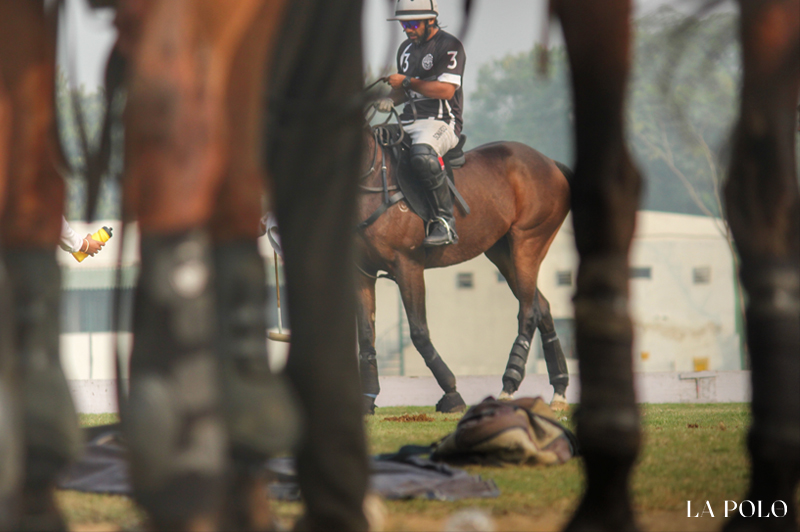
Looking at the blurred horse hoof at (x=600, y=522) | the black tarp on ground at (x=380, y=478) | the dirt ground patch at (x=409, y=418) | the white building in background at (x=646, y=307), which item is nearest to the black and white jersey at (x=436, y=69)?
the dirt ground patch at (x=409, y=418)

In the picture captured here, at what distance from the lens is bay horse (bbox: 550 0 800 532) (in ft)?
6.04

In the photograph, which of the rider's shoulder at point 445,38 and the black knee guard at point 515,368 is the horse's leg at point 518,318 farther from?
the rider's shoulder at point 445,38

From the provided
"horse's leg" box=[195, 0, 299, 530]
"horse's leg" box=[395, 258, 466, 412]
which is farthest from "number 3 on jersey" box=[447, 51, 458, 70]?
"horse's leg" box=[195, 0, 299, 530]

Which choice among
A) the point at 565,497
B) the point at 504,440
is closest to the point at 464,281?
the point at 504,440

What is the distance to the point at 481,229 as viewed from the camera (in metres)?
9.05

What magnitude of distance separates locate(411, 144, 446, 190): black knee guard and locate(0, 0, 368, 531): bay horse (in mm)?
6215

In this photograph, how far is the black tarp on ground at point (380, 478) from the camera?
122 inches

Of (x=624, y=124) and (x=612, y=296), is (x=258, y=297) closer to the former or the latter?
(x=612, y=296)

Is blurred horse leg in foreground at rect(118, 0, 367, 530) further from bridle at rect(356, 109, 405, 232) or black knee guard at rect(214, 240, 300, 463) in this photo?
bridle at rect(356, 109, 405, 232)

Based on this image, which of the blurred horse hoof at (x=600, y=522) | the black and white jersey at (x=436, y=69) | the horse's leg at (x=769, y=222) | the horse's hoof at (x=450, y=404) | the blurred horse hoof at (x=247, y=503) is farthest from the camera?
the black and white jersey at (x=436, y=69)

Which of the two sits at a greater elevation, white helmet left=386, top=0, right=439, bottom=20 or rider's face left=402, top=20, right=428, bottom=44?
white helmet left=386, top=0, right=439, bottom=20

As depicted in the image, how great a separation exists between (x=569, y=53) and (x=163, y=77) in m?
1.04

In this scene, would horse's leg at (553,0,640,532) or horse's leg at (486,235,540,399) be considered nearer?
horse's leg at (553,0,640,532)

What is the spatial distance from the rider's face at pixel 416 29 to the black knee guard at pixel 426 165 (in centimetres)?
94
